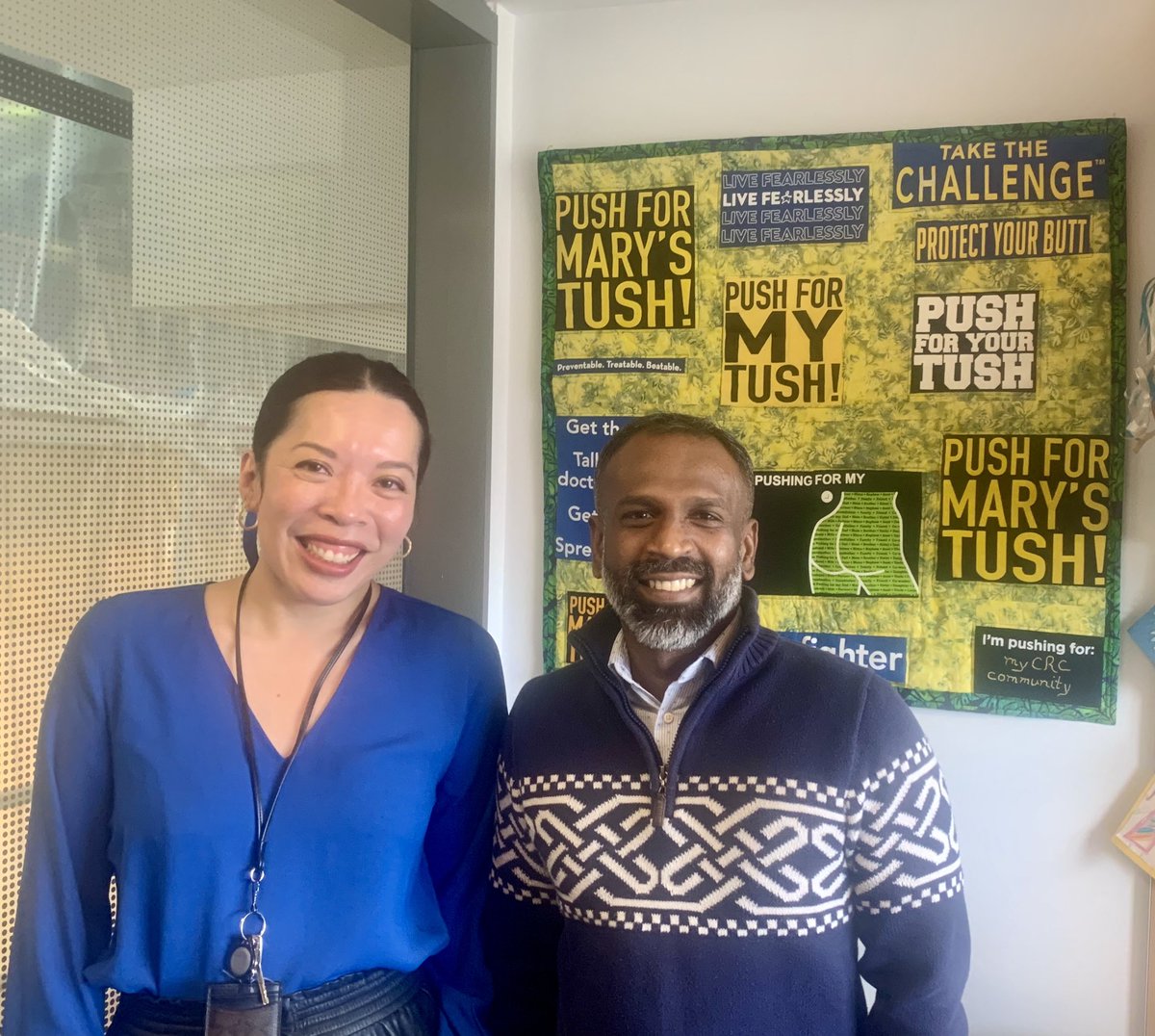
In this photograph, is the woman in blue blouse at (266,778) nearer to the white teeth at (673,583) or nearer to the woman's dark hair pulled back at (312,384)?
the woman's dark hair pulled back at (312,384)

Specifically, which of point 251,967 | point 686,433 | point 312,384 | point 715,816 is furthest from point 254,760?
point 686,433

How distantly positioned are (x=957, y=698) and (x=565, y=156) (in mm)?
1255

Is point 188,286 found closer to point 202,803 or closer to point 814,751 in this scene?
point 202,803

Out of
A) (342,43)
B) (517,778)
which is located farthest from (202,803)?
(342,43)

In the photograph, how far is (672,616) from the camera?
4.17 feet

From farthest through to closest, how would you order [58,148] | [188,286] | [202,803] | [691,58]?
[691,58] → [188,286] → [58,148] → [202,803]

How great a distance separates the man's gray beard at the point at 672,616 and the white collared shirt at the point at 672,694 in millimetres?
29

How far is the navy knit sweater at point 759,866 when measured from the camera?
1189mm

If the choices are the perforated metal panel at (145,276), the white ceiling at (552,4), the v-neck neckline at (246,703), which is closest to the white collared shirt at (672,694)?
the v-neck neckline at (246,703)

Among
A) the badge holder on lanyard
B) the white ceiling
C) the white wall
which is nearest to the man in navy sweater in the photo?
the badge holder on lanyard

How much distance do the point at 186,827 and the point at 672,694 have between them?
59 centimetres

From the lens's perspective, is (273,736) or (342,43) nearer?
(273,736)

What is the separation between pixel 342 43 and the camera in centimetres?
182

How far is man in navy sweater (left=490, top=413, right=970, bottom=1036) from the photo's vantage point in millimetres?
1193
